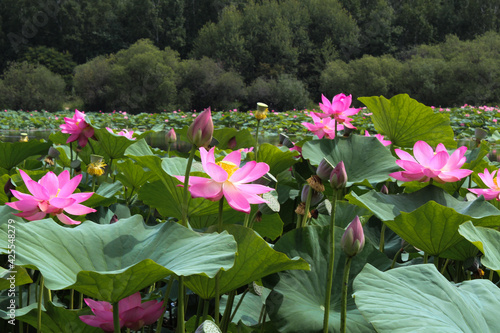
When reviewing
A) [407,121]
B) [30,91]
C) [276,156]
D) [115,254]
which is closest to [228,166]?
[115,254]

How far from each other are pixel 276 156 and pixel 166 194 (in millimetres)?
328

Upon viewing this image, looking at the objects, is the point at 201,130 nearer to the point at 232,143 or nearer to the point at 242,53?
the point at 232,143

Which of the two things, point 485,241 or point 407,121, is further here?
point 407,121

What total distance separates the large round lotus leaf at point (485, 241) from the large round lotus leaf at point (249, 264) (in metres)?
→ 0.20

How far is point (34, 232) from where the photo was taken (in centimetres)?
48

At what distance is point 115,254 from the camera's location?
1.66 feet

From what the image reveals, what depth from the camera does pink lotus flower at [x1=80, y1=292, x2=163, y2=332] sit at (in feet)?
1.63

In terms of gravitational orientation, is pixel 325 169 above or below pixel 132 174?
above

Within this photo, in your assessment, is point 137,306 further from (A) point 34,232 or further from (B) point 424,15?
(B) point 424,15

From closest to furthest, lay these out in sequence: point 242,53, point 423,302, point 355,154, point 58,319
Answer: point 423,302, point 58,319, point 355,154, point 242,53

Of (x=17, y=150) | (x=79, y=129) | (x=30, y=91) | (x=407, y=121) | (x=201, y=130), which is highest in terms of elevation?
(x=201, y=130)

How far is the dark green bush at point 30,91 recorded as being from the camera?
14.9 metres

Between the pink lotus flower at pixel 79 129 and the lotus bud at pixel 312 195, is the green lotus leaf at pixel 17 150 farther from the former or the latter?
the lotus bud at pixel 312 195

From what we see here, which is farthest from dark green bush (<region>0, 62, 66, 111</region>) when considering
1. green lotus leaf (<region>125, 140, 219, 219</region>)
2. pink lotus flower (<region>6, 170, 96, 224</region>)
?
pink lotus flower (<region>6, 170, 96, 224</region>)
